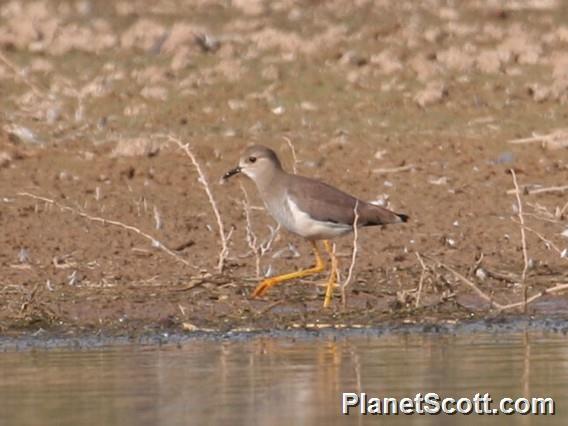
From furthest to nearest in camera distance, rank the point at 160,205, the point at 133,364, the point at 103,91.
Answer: the point at 103,91 → the point at 160,205 → the point at 133,364

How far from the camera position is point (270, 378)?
10547 millimetres

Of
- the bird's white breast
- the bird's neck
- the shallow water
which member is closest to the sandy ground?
the bird's white breast

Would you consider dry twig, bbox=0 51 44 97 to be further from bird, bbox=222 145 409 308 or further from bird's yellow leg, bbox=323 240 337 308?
bird's yellow leg, bbox=323 240 337 308

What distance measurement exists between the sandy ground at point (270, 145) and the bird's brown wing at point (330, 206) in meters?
0.45

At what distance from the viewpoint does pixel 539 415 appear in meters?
9.54

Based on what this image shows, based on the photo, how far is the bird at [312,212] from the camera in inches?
526

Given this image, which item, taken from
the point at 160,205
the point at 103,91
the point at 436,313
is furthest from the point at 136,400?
the point at 103,91

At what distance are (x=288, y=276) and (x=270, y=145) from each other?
14.6 ft

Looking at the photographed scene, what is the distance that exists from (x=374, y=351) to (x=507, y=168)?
217 inches

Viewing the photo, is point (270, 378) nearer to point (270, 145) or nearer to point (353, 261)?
point (353, 261)

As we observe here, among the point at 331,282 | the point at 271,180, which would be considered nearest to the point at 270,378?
the point at 331,282

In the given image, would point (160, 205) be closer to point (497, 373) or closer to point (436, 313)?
point (436, 313)

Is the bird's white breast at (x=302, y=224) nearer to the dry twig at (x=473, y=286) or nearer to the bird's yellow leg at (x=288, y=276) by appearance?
the bird's yellow leg at (x=288, y=276)

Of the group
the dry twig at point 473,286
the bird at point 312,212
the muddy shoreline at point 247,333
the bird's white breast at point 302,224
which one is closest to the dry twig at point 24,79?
the bird at point 312,212
